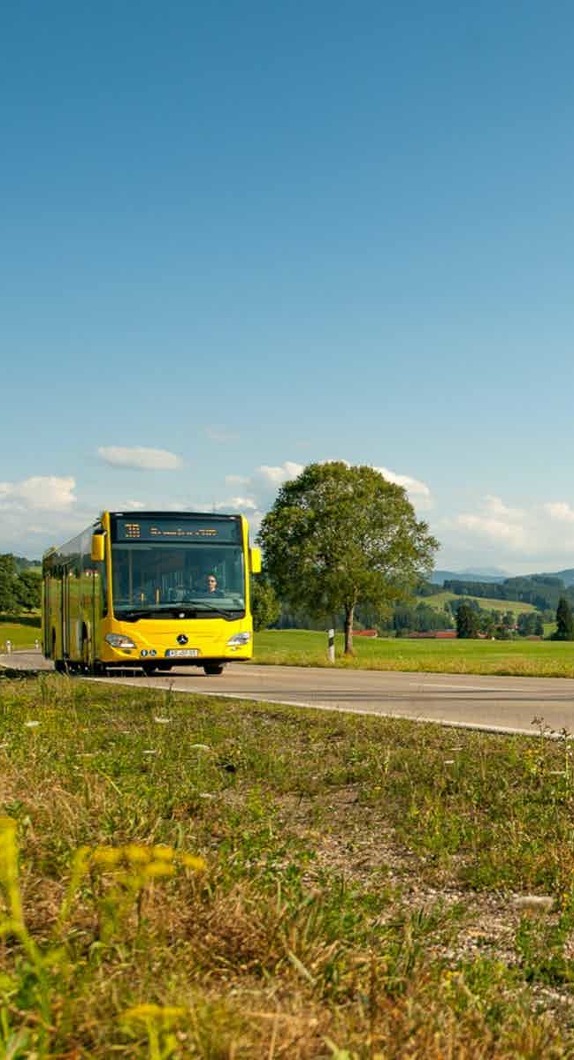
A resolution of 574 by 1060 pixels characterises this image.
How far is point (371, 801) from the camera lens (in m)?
7.67

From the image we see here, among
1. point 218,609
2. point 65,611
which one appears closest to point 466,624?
point 65,611

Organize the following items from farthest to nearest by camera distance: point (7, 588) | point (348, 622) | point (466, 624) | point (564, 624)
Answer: point (7, 588), point (564, 624), point (466, 624), point (348, 622)

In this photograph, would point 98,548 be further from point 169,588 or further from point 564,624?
point 564,624

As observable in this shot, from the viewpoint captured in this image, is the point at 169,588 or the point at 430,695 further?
the point at 169,588

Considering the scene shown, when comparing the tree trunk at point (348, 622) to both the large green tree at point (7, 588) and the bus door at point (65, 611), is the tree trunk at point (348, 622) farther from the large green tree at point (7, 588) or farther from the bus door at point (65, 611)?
the large green tree at point (7, 588)

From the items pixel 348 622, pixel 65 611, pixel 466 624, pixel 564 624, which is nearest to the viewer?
pixel 65 611

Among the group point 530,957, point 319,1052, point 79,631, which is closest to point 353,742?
point 530,957

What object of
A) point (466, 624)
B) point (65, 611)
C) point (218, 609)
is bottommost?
point (466, 624)

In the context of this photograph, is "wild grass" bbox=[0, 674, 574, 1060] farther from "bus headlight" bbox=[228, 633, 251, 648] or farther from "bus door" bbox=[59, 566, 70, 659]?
"bus door" bbox=[59, 566, 70, 659]

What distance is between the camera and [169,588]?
22.3 metres

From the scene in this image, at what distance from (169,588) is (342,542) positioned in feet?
115

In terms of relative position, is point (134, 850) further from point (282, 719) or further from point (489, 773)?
A: point (282, 719)

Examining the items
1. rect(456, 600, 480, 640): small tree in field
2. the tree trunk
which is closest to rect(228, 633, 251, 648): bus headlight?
the tree trunk

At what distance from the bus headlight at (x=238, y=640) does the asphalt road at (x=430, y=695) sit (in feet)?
2.04
